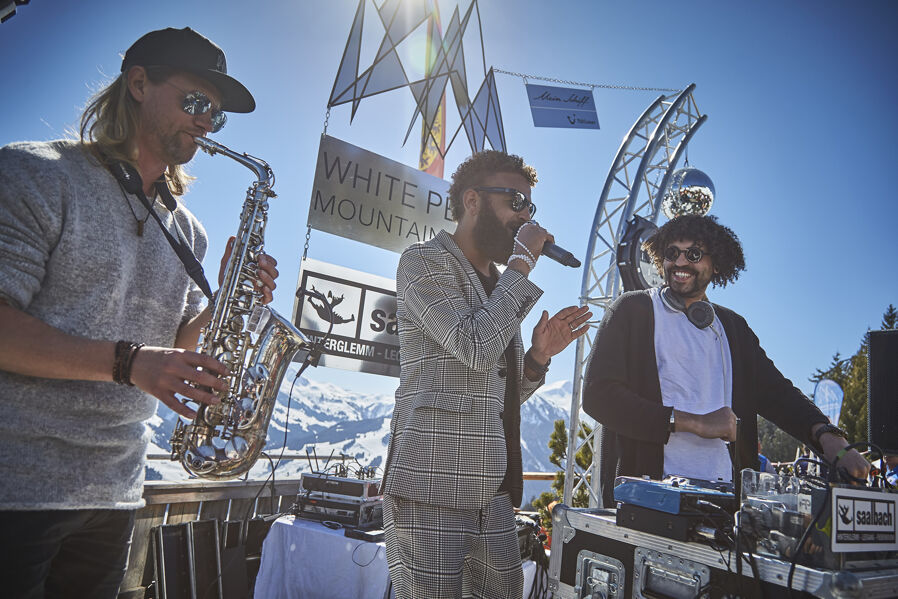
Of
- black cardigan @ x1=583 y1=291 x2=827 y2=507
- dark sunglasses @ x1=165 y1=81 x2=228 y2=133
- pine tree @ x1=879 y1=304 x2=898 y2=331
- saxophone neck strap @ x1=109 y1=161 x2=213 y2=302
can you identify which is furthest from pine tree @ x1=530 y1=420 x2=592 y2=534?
pine tree @ x1=879 y1=304 x2=898 y2=331

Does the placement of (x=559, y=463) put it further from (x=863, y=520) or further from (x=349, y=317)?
(x=863, y=520)

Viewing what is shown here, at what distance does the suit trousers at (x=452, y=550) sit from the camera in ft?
4.68

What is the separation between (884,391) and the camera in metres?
2.16

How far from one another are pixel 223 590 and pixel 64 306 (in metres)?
3.36

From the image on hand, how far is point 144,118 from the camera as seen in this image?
1643 mm

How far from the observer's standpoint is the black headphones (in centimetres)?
233

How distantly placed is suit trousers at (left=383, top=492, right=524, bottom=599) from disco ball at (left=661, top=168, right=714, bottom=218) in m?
5.07

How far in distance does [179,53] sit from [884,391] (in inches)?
114

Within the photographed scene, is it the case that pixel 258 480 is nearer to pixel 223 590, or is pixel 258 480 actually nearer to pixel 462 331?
pixel 223 590

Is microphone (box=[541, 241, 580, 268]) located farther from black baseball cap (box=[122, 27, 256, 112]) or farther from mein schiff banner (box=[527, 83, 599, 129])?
mein schiff banner (box=[527, 83, 599, 129])

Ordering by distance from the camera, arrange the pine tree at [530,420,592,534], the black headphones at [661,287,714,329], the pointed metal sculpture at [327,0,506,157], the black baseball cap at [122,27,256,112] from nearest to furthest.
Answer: the black baseball cap at [122,27,256,112], the black headphones at [661,287,714,329], the pointed metal sculpture at [327,0,506,157], the pine tree at [530,420,592,534]

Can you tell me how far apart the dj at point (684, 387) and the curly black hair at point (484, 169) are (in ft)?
2.50

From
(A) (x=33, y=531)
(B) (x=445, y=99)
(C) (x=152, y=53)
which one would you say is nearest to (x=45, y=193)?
(C) (x=152, y=53)

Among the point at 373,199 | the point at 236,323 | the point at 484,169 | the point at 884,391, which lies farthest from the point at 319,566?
the point at 884,391
